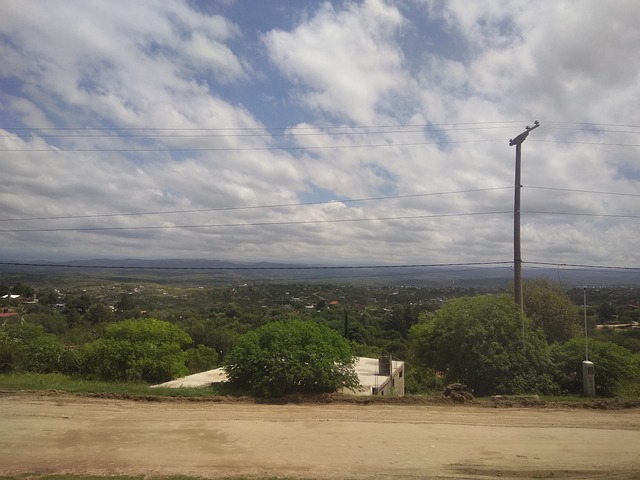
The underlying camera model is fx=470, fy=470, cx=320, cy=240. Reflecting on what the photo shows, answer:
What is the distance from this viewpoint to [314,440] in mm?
9656

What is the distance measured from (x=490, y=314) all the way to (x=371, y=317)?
3452 centimetres

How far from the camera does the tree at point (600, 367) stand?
15656mm

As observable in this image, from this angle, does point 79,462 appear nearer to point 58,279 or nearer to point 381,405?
point 381,405

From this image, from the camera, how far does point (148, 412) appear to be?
1187cm

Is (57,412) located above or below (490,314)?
below

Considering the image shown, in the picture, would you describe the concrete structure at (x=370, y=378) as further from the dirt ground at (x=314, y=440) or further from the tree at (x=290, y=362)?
the dirt ground at (x=314, y=440)

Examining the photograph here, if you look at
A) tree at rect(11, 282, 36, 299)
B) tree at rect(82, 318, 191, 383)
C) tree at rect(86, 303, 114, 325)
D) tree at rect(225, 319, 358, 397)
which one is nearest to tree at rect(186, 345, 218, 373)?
tree at rect(82, 318, 191, 383)

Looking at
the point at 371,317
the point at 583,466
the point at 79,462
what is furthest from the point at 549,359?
the point at 371,317

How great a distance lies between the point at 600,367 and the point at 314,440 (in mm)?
11243

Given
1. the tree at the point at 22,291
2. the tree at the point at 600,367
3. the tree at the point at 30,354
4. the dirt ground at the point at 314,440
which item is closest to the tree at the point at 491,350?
the tree at the point at 600,367

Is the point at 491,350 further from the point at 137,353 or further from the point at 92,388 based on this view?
the point at 92,388

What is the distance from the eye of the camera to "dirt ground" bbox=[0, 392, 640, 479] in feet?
27.0

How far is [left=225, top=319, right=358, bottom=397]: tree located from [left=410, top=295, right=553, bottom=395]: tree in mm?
5252

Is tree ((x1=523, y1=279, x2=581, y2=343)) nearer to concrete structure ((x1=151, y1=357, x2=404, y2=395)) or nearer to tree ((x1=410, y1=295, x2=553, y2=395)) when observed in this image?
concrete structure ((x1=151, y1=357, x2=404, y2=395))
